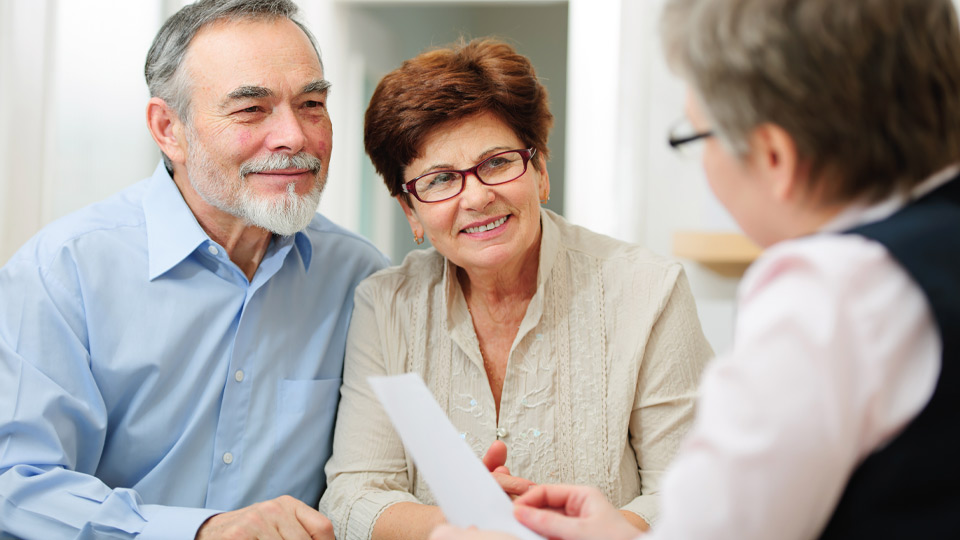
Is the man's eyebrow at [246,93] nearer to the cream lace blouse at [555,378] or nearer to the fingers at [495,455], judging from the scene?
the cream lace blouse at [555,378]

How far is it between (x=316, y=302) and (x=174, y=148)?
428mm

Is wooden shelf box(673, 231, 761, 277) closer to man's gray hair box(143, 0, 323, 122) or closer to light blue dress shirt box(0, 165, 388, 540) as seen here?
light blue dress shirt box(0, 165, 388, 540)

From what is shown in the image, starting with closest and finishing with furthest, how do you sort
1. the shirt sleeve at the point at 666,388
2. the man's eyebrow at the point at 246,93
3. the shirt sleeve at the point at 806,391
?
the shirt sleeve at the point at 806,391, the shirt sleeve at the point at 666,388, the man's eyebrow at the point at 246,93

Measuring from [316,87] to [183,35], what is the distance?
0.92 feet

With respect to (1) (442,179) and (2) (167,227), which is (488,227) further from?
(2) (167,227)

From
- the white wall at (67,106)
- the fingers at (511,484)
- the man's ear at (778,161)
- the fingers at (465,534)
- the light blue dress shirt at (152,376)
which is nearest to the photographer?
the man's ear at (778,161)

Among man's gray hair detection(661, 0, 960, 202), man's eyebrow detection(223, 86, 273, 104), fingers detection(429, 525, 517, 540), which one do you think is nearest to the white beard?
man's eyebrow detection(223, 86, 273, 104)

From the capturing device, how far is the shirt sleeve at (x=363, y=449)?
1432 mm

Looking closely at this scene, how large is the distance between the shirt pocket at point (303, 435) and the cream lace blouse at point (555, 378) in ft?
0.17

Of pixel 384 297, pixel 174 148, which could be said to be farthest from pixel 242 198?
pixel 384 297

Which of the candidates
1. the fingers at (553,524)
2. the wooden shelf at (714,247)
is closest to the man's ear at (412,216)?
the wooden shelf at (714,247)

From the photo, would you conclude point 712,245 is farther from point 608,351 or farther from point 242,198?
point 242,198

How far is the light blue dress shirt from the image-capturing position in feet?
4.37

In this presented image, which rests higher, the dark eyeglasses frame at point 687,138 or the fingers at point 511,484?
the dark eyeglasses frame at point 687,138
